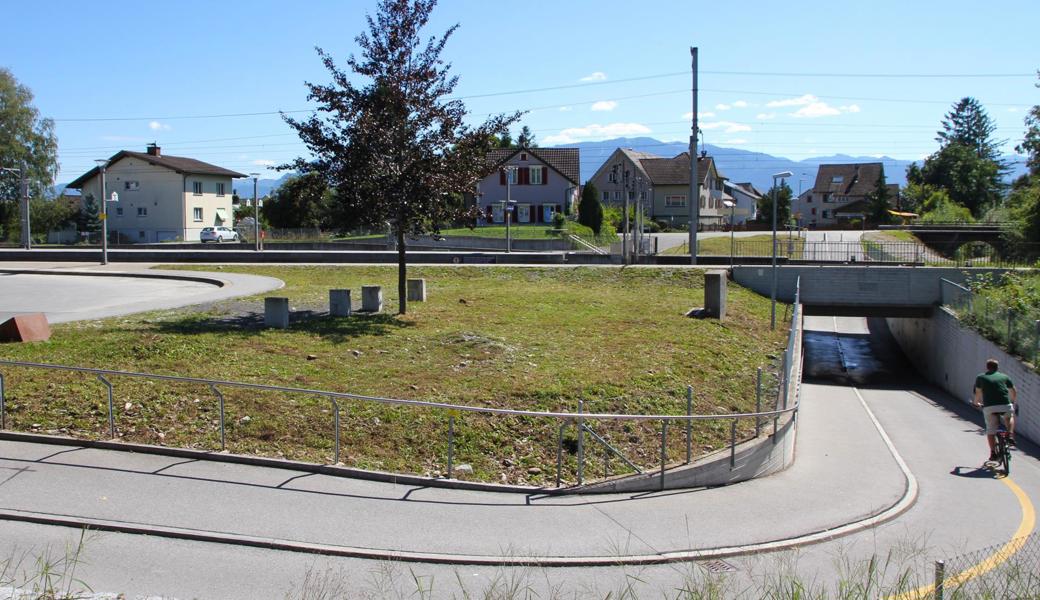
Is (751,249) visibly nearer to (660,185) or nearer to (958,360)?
(958,360)

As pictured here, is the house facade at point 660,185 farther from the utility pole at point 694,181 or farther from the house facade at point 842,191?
the utility pole at point 694,181

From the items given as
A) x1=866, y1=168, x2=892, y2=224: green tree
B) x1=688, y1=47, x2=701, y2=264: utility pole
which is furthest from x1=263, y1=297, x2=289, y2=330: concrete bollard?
x1=866, y1=168, x2=892, y2=224: green tree

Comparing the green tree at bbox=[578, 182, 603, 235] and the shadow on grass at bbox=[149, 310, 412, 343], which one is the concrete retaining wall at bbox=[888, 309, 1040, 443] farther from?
the green tree at bbox=[578, 182, 603, 235]

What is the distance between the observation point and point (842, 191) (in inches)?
4532

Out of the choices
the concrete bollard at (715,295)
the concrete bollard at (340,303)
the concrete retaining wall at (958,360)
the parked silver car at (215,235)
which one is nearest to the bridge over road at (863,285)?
the concrete retaining wall at (958,360)

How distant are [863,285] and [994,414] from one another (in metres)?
21.7

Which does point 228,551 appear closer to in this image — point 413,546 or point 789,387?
point 413,546

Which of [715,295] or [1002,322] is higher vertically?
[715,295]

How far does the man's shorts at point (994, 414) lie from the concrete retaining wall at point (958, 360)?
18.3 ft

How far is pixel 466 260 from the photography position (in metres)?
40.3

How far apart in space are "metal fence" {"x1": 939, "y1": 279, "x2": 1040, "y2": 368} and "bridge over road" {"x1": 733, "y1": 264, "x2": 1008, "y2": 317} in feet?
10.8

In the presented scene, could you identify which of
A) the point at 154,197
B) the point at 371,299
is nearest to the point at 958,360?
the point at 371,299

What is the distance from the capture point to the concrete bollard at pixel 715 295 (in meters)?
24.1

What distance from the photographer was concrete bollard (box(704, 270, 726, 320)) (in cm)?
2414
